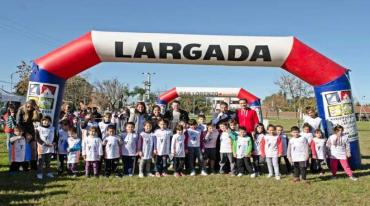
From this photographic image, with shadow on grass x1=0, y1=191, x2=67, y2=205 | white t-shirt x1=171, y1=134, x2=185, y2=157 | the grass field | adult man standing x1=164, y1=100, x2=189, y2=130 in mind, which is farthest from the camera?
adult man standing x1=164, y1=100, x2=189, y2=130

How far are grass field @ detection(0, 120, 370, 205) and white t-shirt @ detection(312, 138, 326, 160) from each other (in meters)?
0.50

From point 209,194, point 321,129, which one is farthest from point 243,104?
point 209,194

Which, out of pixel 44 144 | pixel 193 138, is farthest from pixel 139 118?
pixel 44 144

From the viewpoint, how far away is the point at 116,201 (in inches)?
247

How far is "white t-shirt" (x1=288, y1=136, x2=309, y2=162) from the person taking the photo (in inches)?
323

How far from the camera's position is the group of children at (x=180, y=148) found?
848cm

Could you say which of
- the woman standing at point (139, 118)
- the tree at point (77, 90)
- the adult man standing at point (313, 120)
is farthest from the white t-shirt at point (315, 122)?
the tree at point (77, 90)

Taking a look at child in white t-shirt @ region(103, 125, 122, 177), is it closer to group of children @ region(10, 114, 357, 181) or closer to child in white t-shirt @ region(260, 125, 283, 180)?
Result: group of children @ region(10, 114, 357, 181)

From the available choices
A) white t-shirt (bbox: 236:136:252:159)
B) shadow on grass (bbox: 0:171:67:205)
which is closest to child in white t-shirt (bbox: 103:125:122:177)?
shadow on grass (bbox: 0:171:67:205)

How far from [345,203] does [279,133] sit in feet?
8.91

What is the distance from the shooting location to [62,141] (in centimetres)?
904

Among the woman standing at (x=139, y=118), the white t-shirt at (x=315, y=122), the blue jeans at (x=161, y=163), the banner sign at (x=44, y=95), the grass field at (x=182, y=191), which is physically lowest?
the grass field at (x=182, y=191)

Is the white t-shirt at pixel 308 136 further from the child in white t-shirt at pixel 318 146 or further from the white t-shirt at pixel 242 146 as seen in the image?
the white t-shirt at pixel 242 146

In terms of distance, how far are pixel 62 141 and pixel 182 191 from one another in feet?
11.3
